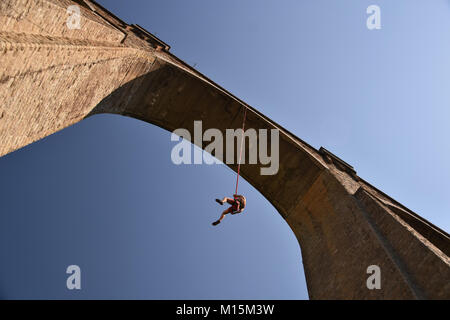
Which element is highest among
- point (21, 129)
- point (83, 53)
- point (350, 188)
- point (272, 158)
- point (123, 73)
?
point (123, 73)

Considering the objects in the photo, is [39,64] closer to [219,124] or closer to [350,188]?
[219,124]

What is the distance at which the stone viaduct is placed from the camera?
363 cm

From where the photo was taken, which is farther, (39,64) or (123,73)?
(123,73)

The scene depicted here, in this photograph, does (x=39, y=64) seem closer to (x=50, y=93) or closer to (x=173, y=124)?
(x=50, y=93)

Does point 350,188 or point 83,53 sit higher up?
point 83,53

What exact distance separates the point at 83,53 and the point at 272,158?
465 centimetres

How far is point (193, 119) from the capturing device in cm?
761

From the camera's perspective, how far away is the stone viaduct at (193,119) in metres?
3.63
